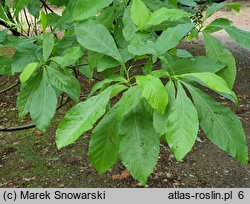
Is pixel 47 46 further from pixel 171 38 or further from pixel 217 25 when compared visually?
pixel 217 25

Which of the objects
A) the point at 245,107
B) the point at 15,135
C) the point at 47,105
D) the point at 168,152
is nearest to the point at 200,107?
the point at 47,105

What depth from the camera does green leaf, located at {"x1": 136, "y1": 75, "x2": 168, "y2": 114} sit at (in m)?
0.68

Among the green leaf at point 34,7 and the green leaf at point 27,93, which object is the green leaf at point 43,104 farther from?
the green leaf at point 34,7

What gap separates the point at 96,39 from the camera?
0.90m

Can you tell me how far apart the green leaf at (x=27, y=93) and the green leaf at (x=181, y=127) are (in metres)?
0.43

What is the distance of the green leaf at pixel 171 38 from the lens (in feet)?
2.82

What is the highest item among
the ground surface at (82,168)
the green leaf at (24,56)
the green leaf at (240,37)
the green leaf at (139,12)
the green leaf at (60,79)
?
the green leaf at (139,12)

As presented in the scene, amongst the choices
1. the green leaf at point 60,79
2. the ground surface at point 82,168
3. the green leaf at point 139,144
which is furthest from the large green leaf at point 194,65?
the ground surface at point 82,168

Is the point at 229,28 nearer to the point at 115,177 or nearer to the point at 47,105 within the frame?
the point at 47,105

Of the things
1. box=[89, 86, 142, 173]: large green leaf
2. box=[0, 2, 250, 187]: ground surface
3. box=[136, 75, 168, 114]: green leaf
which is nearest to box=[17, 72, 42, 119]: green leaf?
box=[89, 86, 142, 173]: large green leaf

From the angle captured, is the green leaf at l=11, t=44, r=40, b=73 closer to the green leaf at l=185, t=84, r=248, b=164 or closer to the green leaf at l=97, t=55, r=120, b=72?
the green leaf at l=97, t=55, r=120, b=72

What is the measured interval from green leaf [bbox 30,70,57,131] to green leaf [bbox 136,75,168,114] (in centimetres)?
31

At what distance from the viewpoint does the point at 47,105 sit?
917 millimetres

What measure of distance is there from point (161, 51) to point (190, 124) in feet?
0.81
